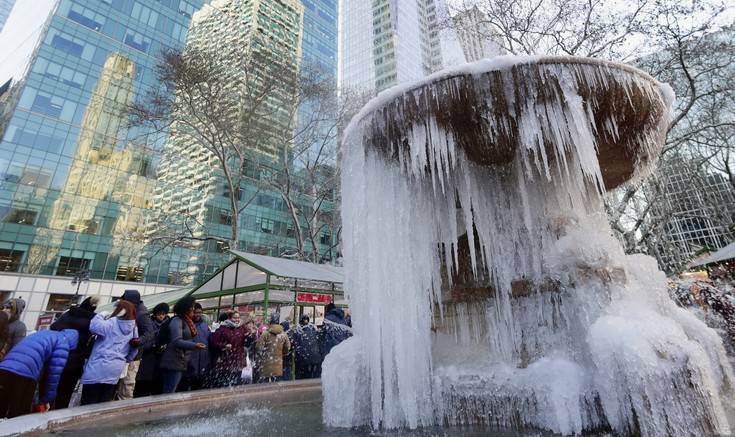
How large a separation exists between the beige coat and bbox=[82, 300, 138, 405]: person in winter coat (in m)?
2.51

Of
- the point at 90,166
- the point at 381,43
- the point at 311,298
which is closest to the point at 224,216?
the point at 90,166

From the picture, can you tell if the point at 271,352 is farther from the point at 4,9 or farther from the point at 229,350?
the point at 4,9

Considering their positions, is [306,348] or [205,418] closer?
[205,418]

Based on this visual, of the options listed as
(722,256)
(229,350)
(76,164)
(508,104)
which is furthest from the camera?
(76,164)

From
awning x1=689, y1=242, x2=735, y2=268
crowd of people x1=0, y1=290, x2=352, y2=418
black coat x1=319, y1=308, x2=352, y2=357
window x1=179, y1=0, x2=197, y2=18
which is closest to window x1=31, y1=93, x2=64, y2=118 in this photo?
window x1=179, y1=0, x2=197, y2=18

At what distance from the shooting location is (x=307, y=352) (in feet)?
23.0

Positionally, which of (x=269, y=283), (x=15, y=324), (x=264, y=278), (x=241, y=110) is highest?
(x=241, y=110)

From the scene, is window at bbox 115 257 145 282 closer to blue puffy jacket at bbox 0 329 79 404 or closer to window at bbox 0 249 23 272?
window at bbox 0 249 23 272

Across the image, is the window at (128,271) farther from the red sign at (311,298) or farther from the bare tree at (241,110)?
the red sign at (311,298)

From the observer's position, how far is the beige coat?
6172 millimetres

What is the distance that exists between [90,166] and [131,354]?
33780 millimetres

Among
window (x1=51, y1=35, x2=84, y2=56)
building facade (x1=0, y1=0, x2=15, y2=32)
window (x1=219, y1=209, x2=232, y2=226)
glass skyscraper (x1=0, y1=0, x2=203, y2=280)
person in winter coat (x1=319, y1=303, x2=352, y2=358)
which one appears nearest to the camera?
person in winter coat (x1=319, y1=303, x2=352, y2=358)

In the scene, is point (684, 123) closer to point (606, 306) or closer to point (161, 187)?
point (606, 306)

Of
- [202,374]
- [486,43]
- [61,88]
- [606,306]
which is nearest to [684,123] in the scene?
[486,43]
